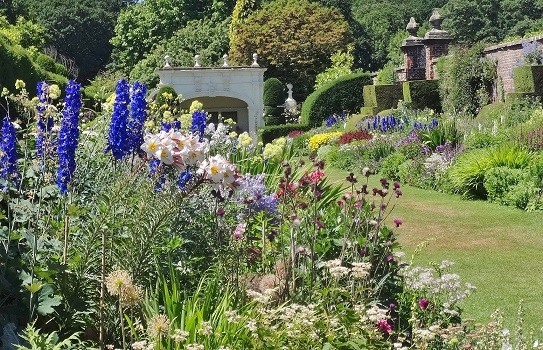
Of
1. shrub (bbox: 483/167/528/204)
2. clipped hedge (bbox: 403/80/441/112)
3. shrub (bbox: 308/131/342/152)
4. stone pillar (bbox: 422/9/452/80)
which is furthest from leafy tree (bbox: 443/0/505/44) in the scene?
shrub (bbox: 483/167/528/204)

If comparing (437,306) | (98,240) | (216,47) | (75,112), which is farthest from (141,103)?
(216,47)

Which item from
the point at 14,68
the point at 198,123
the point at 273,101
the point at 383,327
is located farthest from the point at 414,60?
the point at 383,327

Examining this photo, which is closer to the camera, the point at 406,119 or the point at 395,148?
the point at 395,148

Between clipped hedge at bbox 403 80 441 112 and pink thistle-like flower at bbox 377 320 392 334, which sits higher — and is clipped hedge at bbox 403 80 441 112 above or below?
above

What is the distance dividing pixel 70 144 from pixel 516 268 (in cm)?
422

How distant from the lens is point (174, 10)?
45.5m

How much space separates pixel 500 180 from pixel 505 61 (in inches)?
388

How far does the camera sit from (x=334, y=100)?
27.2 meters

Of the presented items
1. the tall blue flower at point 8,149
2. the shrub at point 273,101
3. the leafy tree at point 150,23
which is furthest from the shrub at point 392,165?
the leafy tree at point 150,23

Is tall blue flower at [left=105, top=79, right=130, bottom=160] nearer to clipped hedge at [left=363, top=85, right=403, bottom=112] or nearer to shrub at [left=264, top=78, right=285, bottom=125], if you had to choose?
clipped hedge at [left=363, top=85, right=403, bottom=112]

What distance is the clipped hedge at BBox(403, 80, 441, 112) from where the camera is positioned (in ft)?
71.6

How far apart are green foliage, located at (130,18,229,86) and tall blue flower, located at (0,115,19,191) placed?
36.7 meters

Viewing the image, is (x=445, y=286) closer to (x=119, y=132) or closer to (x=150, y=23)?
(x=119, y=132)

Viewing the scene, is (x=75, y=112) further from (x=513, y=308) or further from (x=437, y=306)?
(x=513, y=308)
